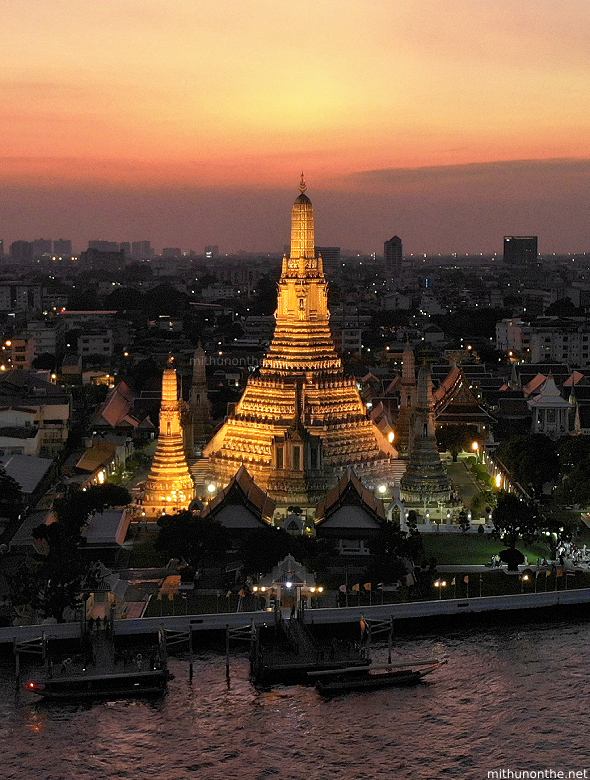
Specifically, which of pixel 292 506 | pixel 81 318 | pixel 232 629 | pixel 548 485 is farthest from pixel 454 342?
pixel 232 629

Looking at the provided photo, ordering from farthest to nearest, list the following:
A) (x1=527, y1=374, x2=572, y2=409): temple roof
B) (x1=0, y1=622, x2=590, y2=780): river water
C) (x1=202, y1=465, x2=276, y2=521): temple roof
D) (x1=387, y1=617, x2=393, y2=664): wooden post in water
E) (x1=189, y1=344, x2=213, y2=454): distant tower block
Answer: (x1=527, y1=374, x2=572, y2=409): temple roof, (x1=189, y1=344, x2=213, y2=454): distant tower block, (x1=202, y1=465, x2=276, y2=521): temple roof, (x1=387, y1=617, x2=393, y2=664): wooden post in water, (x1=0, y1=622, x2=590, y2=780): river water

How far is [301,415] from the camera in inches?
1656

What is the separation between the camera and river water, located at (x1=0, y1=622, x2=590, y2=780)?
2459 centimetres

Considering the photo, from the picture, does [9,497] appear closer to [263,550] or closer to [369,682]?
[263,550]

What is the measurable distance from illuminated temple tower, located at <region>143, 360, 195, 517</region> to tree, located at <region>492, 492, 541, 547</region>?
9.94 meters

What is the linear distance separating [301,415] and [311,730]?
1690cm

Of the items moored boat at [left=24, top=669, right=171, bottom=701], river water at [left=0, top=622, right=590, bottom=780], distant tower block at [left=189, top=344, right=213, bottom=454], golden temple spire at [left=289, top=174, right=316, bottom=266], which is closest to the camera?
river water at [left=0, top=622, right=590, bottom=780]

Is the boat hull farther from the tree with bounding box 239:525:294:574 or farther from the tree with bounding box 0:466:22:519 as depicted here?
the tree with bounding box 0:466:22:519

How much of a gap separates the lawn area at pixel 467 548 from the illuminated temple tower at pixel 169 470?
298 inches

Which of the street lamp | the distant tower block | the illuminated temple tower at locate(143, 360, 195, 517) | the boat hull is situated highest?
the distant tower block

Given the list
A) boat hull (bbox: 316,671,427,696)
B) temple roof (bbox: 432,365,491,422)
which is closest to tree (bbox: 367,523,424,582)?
boat hull (bbox: 316,671,427,696)

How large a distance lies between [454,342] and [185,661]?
7517 cm

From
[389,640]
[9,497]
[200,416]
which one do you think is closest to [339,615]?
[389,640]

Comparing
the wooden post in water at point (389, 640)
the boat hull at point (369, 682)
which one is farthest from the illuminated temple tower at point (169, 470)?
the boat hull at point (369, 682)
